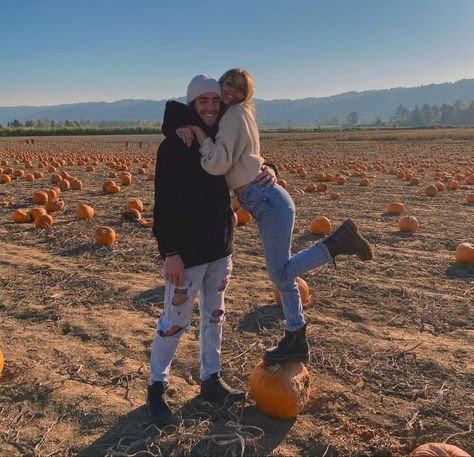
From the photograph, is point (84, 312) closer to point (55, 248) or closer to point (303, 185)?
point (55, 248)

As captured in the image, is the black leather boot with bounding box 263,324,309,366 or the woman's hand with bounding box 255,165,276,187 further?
the black leather boot with bounding box 263,324,309,366

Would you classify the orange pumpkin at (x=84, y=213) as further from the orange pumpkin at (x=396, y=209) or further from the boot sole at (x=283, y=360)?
the boot sole at (x=283, y=360)

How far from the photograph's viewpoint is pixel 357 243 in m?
3.46

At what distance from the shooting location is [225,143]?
2.91 meters

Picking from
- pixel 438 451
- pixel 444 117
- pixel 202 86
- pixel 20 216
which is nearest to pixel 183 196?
pixel 202 86

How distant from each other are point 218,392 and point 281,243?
116 cm

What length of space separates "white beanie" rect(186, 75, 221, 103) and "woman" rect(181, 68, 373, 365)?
0.38ft

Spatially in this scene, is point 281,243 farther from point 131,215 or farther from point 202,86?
point 131,215

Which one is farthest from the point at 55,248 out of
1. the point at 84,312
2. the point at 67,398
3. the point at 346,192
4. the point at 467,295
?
the point at 346,192

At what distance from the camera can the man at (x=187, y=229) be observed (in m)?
2.96

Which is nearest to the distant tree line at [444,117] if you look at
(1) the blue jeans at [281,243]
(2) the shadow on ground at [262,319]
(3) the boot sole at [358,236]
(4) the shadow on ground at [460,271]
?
(4) the shadow on ground at [460,271]

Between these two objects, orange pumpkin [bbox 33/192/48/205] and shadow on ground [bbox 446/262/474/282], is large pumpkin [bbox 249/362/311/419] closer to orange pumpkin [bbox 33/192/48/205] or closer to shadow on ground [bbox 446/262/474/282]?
shadow on ground [bbox 446/262/474/282]

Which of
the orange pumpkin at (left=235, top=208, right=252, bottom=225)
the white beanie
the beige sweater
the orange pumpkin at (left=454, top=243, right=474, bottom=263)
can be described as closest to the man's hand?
the beige sweater

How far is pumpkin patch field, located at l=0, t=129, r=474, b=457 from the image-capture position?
118 inches
